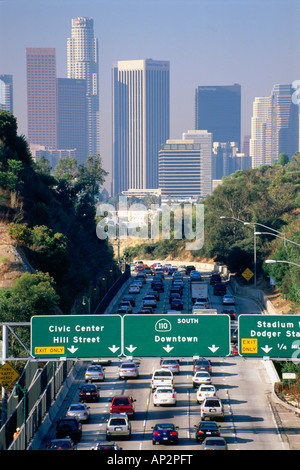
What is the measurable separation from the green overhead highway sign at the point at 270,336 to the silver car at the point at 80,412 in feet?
36.3

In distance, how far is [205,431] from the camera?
32.8 m

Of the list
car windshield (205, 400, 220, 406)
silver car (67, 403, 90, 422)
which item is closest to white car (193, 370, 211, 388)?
car windshield (205, 400, 220, 406)

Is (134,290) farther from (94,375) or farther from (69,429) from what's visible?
(69,429)

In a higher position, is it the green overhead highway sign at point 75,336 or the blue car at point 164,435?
the green overhead highway sign at point 75,336

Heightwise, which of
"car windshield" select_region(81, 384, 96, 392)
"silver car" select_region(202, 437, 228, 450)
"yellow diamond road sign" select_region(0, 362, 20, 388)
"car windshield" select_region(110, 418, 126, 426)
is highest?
"yellow diamond road sign" select_region(0, 362, 20, 388)

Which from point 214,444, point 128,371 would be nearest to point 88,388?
point 128,371

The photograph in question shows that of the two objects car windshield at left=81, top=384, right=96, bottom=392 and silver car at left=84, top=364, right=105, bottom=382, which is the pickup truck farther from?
car windshield at left=81, top=384, right=96, bottom=392

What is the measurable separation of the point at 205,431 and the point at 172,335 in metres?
6.04

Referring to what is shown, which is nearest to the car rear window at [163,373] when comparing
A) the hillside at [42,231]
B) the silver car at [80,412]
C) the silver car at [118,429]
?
the silver car at [80,412]

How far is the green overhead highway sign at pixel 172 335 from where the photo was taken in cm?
2880

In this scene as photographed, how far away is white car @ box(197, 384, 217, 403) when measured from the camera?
4091cm

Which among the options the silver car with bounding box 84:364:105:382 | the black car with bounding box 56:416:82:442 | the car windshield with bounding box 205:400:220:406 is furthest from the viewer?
the silver car with bounding box 84:364:105:382

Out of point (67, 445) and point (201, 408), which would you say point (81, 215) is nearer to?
point (201, 408)

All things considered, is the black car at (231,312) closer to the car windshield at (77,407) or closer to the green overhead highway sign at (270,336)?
the car windshield at (77,407)
